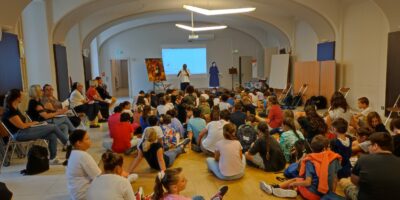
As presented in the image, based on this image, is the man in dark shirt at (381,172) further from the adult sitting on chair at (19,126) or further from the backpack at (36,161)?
the adult sitting on chair at (19,126)

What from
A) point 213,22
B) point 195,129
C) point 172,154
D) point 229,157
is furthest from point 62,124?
point 213,22

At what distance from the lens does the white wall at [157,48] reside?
51.3 ft

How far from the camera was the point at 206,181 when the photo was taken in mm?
4113

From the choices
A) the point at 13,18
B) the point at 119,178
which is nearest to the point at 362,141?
the point at 119,178

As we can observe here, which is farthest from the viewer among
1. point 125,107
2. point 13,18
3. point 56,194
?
point 125,107

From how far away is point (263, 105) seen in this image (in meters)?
8.88

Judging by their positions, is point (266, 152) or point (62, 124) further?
point (62, 124)

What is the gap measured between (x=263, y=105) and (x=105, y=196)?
703 centimetres

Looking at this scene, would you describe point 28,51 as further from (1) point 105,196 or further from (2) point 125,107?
(1) point 105,196

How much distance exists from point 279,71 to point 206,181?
967 cm

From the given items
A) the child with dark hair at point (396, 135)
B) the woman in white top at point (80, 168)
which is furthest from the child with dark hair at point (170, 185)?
the child with dark hair at point (396, 135)

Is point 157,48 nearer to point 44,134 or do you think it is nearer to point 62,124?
point 62,124

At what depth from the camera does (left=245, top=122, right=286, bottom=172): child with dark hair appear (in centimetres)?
421

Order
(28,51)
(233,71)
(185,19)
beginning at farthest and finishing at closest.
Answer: (233,71) → (185,19) → (28,51)
